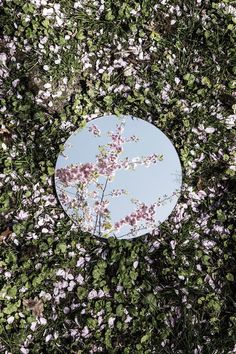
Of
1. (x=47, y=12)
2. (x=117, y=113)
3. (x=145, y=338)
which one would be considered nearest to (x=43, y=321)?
(x=145, y=338)

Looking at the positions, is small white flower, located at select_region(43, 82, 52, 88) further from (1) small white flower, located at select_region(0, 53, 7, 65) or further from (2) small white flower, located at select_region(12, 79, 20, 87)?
(1) small white flower, located at select_region(0, 53, 7, 65)

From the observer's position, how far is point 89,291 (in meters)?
2.46

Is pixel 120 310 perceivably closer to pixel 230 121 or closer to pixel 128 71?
pixel 230 121

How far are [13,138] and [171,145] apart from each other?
30.1 inches

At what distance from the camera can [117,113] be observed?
2598 mm

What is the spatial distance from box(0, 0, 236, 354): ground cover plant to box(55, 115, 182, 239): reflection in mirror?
0.05 metres

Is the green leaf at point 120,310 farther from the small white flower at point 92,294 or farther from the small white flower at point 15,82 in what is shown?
the small white flower at point 15,82

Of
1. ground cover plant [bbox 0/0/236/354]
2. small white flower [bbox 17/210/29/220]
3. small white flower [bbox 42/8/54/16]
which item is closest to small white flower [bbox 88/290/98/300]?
ground cover plant [bbox 0/0/236/354]

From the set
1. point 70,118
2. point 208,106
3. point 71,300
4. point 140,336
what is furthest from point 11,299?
point 208,106

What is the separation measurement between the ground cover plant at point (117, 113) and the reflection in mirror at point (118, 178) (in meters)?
0.05

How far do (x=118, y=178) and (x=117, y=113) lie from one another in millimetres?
325

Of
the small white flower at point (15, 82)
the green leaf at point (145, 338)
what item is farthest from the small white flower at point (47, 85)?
the green leaf at point (145, 338)

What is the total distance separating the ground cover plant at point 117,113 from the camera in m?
2.42

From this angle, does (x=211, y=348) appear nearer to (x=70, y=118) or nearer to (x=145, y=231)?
(x=145, y=231)
